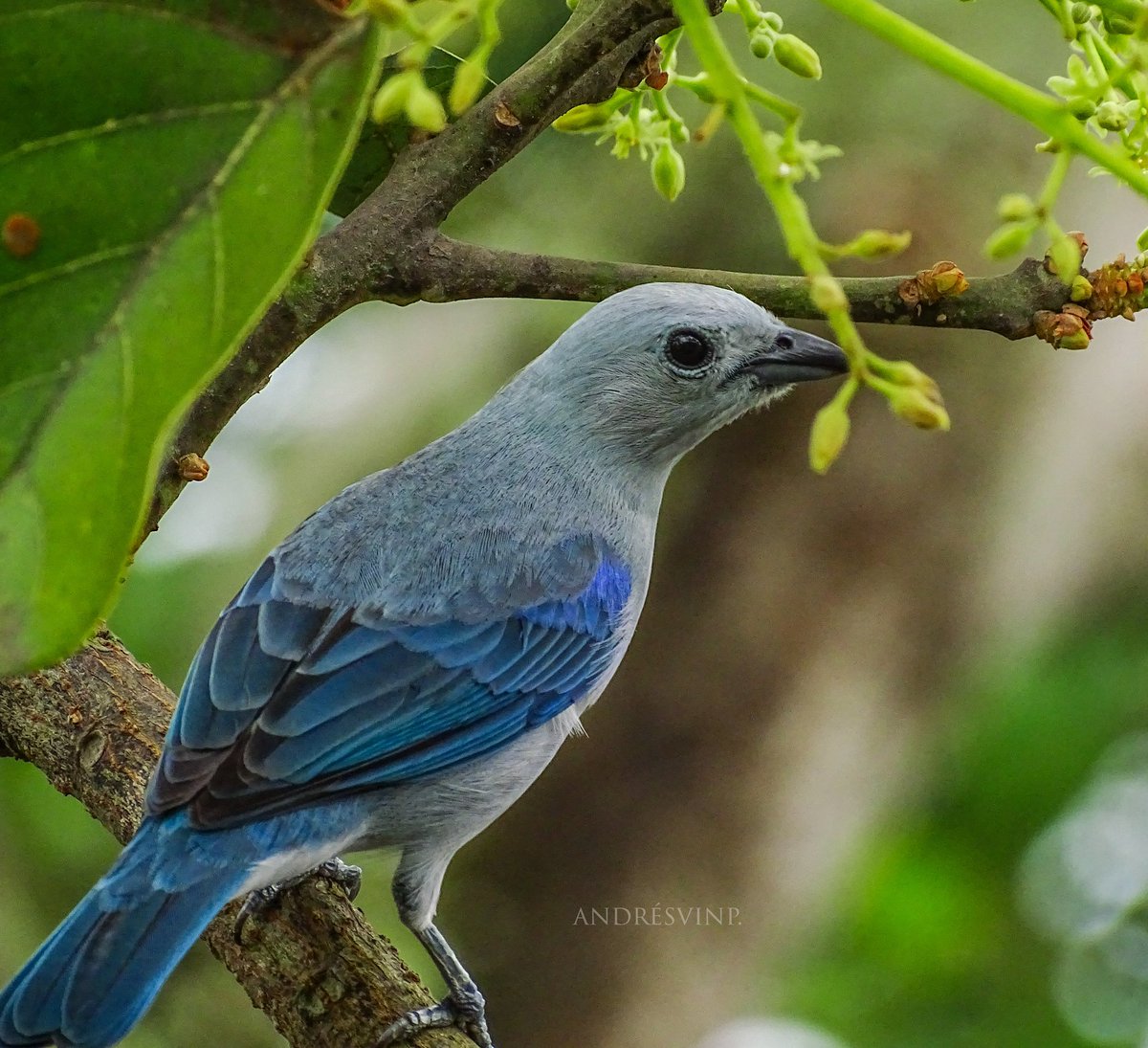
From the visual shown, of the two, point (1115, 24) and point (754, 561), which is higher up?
point (1115, 24)

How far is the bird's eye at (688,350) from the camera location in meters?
2.97

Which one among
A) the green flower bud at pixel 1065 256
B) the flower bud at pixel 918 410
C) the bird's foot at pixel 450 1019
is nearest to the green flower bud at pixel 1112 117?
the green flower bud at pixel 1065 256

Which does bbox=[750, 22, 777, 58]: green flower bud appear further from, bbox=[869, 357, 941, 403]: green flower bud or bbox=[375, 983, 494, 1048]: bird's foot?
bbox=[375, 983, 494, 1048]: bird's foot

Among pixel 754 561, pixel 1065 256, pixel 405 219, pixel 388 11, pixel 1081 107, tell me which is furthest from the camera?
pixel 754 561

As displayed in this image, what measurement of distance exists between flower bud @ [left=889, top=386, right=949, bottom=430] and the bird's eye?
1787mm

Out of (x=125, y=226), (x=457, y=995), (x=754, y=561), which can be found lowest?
(x=754, y=561)

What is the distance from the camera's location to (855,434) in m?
5.42

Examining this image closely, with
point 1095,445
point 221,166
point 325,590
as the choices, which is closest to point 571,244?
point 1095,445

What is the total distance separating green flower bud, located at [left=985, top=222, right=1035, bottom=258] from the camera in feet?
4.17

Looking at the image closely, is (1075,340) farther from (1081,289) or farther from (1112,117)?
(1112,117)

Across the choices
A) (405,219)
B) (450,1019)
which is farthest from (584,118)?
(450,1019)

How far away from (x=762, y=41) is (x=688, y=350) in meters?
1.13

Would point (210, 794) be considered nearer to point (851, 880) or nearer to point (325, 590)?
point (325, 590)

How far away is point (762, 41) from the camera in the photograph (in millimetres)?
1897
